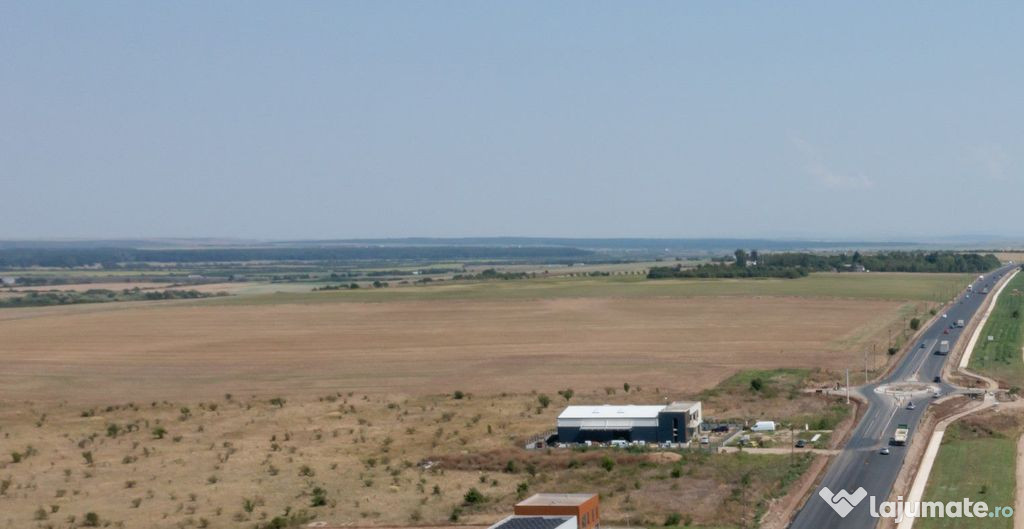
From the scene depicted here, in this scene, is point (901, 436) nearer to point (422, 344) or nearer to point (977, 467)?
point (977, 467)

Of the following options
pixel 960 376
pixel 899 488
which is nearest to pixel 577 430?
pixel 899 488

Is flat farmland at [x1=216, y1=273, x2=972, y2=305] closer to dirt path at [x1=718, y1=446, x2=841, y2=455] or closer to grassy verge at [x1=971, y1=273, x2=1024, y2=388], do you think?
grassy verge at [x1=971, y1=273, x2=1024, y2=388]

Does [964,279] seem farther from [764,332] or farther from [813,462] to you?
[813,462]

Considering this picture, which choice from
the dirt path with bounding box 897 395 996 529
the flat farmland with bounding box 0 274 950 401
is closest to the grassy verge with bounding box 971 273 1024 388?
the flat farmland with bounding box 0 274 950 401

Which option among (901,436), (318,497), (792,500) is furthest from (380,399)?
(792,500)

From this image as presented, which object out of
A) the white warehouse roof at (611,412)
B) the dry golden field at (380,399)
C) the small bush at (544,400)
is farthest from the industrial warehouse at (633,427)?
the small bush at (544,400)

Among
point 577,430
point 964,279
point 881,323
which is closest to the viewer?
point 577,430
